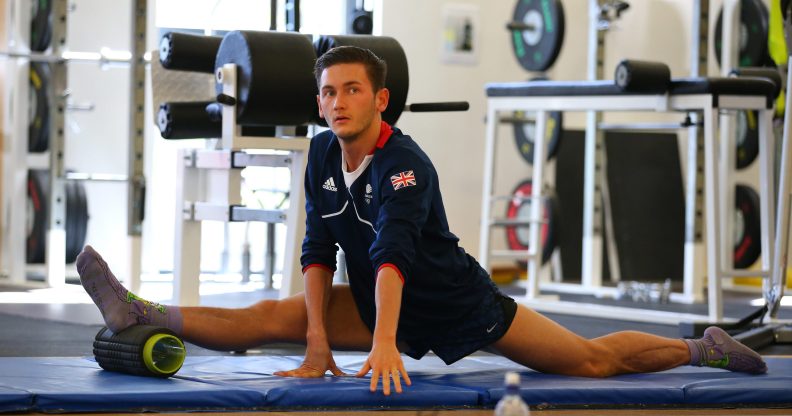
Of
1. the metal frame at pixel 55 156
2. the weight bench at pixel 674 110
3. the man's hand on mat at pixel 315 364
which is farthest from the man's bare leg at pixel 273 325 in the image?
the metal frame at pixel 55 156

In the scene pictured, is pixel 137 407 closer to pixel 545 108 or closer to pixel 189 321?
pixel 189 321

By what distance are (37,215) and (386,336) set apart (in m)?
4.38

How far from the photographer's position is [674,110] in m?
4.87

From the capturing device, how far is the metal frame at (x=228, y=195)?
12.4 feet

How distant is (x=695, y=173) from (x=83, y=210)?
3255 mm

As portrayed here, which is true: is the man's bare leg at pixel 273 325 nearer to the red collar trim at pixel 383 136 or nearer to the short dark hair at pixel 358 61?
the red collar trim at pixel 383 136

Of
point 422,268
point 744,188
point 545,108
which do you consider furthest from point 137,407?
point 744,188

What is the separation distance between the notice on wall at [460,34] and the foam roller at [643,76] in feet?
8.95

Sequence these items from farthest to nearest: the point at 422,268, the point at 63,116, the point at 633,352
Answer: the point at 63,116, the point at 633,352, the point at 422,268

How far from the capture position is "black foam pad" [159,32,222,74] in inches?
153

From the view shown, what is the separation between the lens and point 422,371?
9.77ft

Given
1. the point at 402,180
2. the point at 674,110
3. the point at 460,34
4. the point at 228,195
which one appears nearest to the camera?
the point at 402,180

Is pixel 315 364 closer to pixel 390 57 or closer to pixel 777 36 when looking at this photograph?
pixel 390 57

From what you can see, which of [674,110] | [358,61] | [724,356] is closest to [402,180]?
[358,61]
